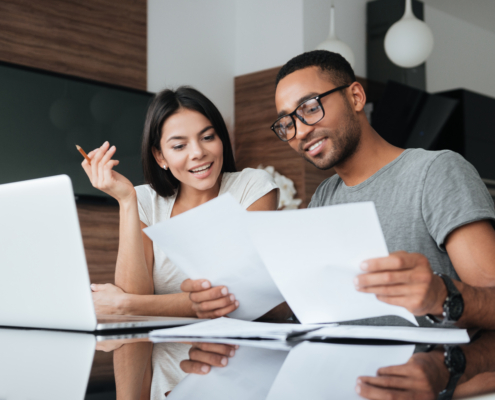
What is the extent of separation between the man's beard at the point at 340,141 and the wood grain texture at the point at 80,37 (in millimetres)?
2134

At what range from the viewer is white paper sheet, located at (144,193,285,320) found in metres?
0.78

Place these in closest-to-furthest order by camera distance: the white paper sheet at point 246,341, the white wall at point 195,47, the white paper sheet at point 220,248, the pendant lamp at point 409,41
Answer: the white paper sheet at point 246,341 < the white paper sheet at point 220,248 < the pendant lamp at point 409,41 < the white wall at point 195,47

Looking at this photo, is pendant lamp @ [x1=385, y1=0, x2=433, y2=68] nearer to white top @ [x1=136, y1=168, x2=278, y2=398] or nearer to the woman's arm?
white top @ [x1=136, y1=168, x2=278, y2=398]

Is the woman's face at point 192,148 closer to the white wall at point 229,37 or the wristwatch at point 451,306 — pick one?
the wristwatch at point 451,306

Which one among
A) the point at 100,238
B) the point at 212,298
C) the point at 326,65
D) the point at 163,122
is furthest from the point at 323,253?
the point at 100,238

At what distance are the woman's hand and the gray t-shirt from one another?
562 millimetres

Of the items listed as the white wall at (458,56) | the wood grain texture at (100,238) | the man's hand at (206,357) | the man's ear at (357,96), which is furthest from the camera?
the white wall at (458,56)

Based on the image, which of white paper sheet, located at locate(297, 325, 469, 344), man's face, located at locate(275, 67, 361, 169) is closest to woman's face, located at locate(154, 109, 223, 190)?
man's face, located at locate(275, 67, 361, 169)

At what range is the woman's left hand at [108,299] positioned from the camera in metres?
1.14

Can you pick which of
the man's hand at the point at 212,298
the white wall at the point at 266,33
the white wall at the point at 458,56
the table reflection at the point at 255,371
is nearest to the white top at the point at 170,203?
the man's hand at the point at 212,298

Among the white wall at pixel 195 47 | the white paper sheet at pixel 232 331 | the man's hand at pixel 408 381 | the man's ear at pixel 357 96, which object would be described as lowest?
the white paper sheet at pixel 232 331

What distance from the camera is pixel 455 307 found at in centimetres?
72

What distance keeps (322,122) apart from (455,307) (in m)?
0.59

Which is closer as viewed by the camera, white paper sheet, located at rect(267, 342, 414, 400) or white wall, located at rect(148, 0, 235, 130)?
white paper sheet, located at rect(267, 342, 414, 400)
